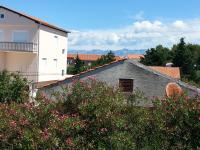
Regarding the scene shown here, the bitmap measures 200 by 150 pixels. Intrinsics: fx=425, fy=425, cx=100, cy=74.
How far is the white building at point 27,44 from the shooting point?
125 feet

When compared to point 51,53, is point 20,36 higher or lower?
higher

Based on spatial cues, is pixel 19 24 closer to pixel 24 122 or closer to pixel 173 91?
pixel 173 91

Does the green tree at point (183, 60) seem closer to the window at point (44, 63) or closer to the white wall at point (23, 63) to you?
the window at point (44, 63)

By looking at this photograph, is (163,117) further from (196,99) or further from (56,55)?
(56,55)

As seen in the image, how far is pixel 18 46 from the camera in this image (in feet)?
128

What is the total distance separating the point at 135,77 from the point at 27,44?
18.0 m

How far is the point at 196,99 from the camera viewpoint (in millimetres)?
8000

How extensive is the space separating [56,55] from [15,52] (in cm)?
506

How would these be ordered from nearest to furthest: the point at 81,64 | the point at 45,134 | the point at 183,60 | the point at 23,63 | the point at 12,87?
1. the point at 45,134
2. the point at 12,87
3. the point at 23,63
4. the point at 183,60
5. the point at 81,64

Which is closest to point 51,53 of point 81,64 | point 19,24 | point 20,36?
point 20,36

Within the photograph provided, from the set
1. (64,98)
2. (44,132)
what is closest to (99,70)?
(64,98)

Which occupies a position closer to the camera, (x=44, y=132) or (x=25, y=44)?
(x=44, y=132)

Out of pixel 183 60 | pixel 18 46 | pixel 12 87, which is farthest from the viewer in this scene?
pixel 183 60

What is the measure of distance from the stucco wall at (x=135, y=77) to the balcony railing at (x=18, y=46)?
641 inches
